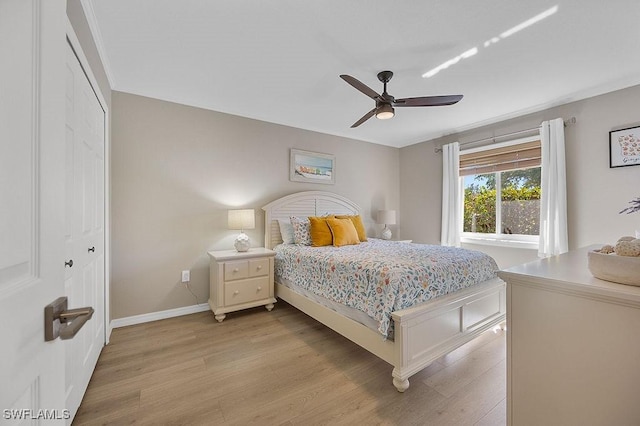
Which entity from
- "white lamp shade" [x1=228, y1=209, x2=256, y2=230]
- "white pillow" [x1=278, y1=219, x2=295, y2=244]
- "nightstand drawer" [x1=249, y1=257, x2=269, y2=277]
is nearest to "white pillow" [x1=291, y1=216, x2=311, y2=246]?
"white pillow" [x1=278, y1=219, x2=295, y2=244]

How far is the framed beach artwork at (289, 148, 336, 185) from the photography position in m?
3.83

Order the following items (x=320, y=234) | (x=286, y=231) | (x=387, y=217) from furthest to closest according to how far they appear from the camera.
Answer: (x=387, y=217) < (x=286, y=231) < (x=320, y=234)

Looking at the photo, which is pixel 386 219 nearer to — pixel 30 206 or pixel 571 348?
pixel 571 348

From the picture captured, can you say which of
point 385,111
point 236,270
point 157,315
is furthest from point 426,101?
point 157,315

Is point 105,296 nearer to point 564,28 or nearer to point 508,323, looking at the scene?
point 508,323

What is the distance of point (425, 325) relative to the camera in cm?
184

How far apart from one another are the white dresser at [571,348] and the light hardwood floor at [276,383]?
0.67 meters

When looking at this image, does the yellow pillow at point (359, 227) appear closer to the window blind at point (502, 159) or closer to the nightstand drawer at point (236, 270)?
the nightstand drawer at point (236, 270)

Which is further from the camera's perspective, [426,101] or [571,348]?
[426,101]

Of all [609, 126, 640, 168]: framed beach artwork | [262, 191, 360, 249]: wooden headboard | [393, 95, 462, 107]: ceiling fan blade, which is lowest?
[262, 191, 360, 249]: wooden headboard

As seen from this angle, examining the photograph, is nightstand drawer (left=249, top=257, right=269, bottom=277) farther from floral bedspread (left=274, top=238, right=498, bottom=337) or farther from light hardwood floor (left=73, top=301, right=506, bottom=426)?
light hardwood floor (left=73, top=301, right=506, bottom=426)

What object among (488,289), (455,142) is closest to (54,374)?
(488,289)

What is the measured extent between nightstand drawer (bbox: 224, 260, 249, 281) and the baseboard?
2.17 feet

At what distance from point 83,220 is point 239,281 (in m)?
1.55
